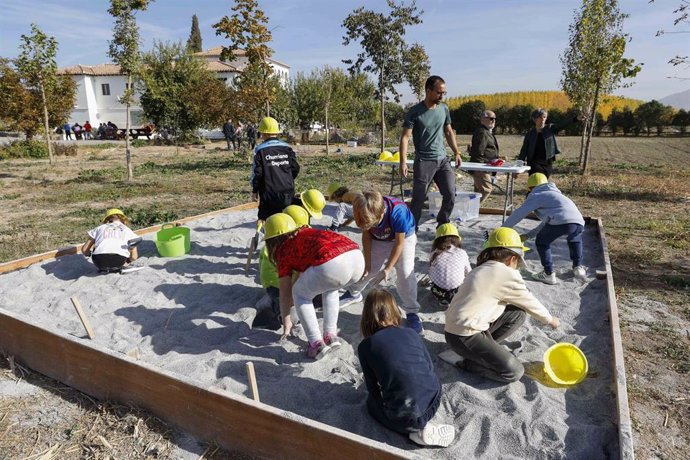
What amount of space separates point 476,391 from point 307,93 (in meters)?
27.9

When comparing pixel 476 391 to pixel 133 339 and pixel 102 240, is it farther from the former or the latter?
pixel 102 240

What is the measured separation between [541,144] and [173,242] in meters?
5.13

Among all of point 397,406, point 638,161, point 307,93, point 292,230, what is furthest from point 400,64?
point 397,406

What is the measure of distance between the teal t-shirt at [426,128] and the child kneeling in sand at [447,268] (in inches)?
67.7

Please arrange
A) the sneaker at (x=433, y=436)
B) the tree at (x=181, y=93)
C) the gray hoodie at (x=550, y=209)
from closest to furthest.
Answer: the sneaker at (x=433, y=436) < the gray hoodie at (x=550, y=209) < the tree at (x=181, y=93)

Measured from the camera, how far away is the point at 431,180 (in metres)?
5.65

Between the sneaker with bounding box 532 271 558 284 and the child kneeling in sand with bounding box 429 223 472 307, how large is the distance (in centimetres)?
105

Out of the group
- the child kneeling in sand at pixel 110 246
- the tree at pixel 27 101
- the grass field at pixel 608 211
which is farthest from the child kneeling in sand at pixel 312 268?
the tree at pixel 27 101

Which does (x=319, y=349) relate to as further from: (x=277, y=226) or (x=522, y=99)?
(x=522, y=99)

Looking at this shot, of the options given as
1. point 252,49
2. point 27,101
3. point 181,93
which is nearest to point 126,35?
point 252,49

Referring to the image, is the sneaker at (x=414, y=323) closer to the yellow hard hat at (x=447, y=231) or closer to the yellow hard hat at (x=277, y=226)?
the yellow hard hat at (x=447, y=231)

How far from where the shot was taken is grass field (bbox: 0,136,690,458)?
3072mm

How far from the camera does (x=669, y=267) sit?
5.16 m

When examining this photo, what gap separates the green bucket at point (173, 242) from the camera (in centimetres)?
552
